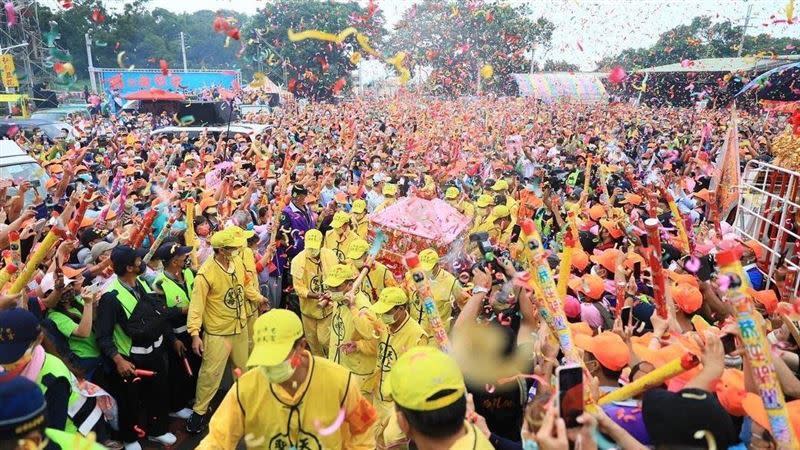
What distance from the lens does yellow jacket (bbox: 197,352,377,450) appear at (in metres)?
2.59

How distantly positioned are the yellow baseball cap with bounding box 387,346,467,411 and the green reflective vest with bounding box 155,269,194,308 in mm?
3293

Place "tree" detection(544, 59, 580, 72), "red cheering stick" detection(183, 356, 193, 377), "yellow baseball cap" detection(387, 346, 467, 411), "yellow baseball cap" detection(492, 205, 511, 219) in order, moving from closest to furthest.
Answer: "yellow baseball cap" detection(387, 346, 467, 411) < "red cheering stick" detection(183, 356, 193, 377) < "yellow baseball cap" detection(492, 205, 511, 219) < "tree" detection(544, 59, 580, 72)

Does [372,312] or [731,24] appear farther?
[731,24]

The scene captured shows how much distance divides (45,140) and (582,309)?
15185 millimetres

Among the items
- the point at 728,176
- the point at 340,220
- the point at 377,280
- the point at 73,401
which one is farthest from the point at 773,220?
the point at 73,401

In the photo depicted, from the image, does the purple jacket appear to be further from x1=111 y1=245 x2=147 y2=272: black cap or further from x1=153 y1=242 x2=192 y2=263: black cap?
x1=111 y1=245 x2=147 y2=272: black cap

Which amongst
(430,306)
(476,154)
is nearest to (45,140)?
(476,154)

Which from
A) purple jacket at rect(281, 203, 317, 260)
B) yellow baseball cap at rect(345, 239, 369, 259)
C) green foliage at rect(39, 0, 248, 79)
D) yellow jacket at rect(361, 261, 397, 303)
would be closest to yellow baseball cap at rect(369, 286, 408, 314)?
yellow jacket at rect(361, 261, 397, 303)

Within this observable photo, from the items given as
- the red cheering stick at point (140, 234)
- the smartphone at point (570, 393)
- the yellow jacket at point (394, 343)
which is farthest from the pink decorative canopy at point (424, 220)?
the smartphone at point (570, 393)

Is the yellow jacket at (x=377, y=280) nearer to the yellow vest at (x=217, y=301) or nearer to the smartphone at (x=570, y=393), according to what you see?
the yellow vest at (x=217, y=301)

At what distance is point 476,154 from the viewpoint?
13000 mm

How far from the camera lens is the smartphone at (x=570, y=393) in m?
1.77

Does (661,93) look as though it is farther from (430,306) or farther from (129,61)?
(129,61)

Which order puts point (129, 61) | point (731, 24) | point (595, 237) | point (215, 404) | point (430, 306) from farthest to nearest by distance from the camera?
point (129, 61) → point (731, 24) → point (595, 237) → point (215, 404) → point (430, 306)
